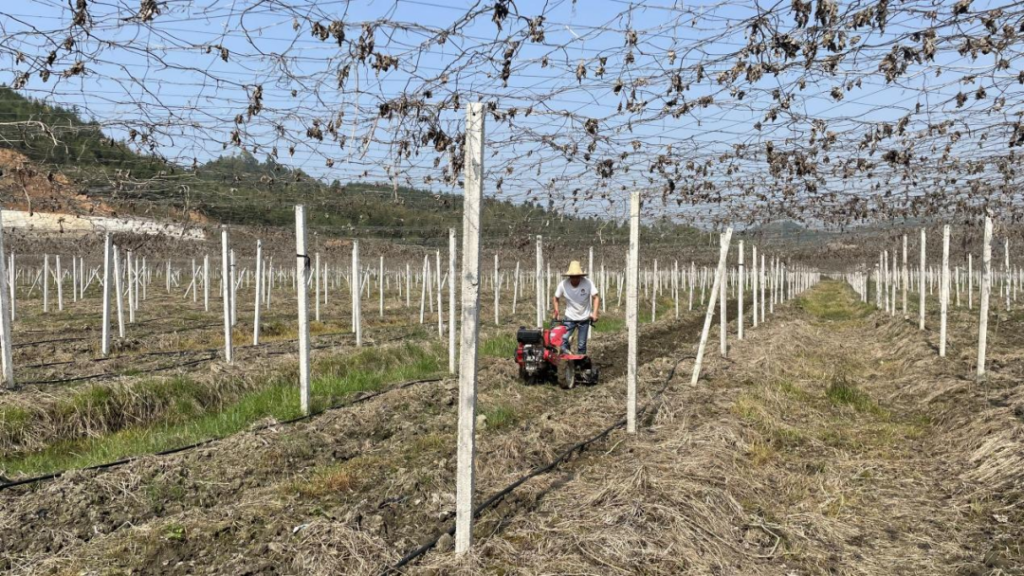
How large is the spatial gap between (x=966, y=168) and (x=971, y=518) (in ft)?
16.0

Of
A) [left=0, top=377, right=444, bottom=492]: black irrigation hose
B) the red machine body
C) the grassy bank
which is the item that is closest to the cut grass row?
the grassy bank

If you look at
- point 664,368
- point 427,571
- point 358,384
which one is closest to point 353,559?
point 427,571

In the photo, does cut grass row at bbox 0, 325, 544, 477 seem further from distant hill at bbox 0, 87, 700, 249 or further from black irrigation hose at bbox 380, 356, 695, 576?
distant hill at bbox 0, 87, 700, 249

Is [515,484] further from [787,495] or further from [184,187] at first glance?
[184,187]

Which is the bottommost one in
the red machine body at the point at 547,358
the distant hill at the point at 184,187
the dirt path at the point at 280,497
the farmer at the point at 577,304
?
the dirt path at the point at 280,497

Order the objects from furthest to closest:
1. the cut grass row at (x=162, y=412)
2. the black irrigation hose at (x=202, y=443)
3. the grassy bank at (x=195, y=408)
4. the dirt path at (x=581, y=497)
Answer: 1. the cut grass row at (x=162, y=412)
2. the grassy bank at (x=195, y=408)
3. the black irrigation hose at (x=202, y=443)
4. the dirt path at (x=581, y=497)

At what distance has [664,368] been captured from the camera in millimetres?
10523

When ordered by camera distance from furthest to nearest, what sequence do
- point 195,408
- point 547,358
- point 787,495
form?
point 547,358 → point 195,408 → point 787,495

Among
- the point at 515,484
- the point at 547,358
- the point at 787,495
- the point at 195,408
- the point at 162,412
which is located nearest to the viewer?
the point at 515,484

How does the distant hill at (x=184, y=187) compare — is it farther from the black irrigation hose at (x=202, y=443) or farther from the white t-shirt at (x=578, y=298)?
the black irrigation hose at (x=202, y=443)

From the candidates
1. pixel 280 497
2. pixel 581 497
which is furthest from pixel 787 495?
pixel 280 497

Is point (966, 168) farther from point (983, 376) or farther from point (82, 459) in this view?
point (82, 459)

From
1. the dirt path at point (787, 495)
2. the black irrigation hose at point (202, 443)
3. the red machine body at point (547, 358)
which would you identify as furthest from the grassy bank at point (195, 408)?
the dirt path at point (787, 495)

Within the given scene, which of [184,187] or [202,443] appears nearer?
Result: [184,187]
